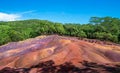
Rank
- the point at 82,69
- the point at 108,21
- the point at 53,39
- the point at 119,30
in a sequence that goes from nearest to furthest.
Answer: the point at 82,69 < the point at 53,39 < the point at 119,30 < the point at 108,21

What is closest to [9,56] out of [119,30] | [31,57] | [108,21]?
[31,57]

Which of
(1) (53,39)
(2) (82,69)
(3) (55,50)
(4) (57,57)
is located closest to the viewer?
(2) (82,69)

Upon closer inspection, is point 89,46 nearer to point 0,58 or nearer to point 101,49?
point 101,49

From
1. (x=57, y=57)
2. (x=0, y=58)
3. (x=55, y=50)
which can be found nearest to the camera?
(x=57, y=57)

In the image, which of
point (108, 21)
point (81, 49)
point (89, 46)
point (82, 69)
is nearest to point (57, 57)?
point (81, 49)

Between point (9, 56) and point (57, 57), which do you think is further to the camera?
point (9, 56)

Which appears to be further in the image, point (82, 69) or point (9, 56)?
point (9, 56)

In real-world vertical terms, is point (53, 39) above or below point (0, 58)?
above

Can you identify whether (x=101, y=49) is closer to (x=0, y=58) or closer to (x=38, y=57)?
(x=38, y=57)

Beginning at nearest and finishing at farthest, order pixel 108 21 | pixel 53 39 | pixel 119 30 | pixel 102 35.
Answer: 1. pixel 53 39
2. pixel 102 35
3. pixel 119 30
4. pixel 108 21
